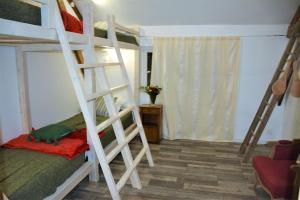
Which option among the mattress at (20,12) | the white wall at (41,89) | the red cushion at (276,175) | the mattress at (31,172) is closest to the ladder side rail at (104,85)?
the mattress at (31,172)

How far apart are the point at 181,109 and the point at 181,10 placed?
5.41 ft

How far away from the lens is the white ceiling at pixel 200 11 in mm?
3346

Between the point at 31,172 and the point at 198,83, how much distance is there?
9.52ft

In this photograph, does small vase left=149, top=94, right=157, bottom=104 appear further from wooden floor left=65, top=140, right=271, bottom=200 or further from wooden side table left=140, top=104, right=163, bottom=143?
wooden floor left=65, top=140, right=271, bottom=200

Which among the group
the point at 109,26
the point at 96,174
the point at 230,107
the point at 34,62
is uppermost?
the point at 109,26

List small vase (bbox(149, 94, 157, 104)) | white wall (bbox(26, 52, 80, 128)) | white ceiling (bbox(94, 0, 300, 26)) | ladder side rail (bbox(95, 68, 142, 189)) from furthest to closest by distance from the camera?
1. small vase (bbox(149, 94, 157, 104))
2. white ceiling (bbox(94, 0, 300, 26))
3. white wall (bbox(26, 52, 80, 128))
4. ladder side rail (bbox(95, 68, 142, 189))

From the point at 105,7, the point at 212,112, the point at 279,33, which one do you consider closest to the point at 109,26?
the point at 105,7

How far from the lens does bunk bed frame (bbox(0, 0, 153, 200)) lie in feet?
5.28

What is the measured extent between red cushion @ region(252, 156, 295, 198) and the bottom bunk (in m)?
1.84

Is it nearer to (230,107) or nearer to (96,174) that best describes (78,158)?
(96,174)

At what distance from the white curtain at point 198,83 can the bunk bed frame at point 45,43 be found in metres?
0.81

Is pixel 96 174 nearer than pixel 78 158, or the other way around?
pixel 78 158

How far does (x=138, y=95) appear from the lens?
14.2 ft

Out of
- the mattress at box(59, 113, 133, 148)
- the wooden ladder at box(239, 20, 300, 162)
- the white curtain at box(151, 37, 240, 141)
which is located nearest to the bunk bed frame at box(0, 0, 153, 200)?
the mattress at box(59, 113, 133, 148)
